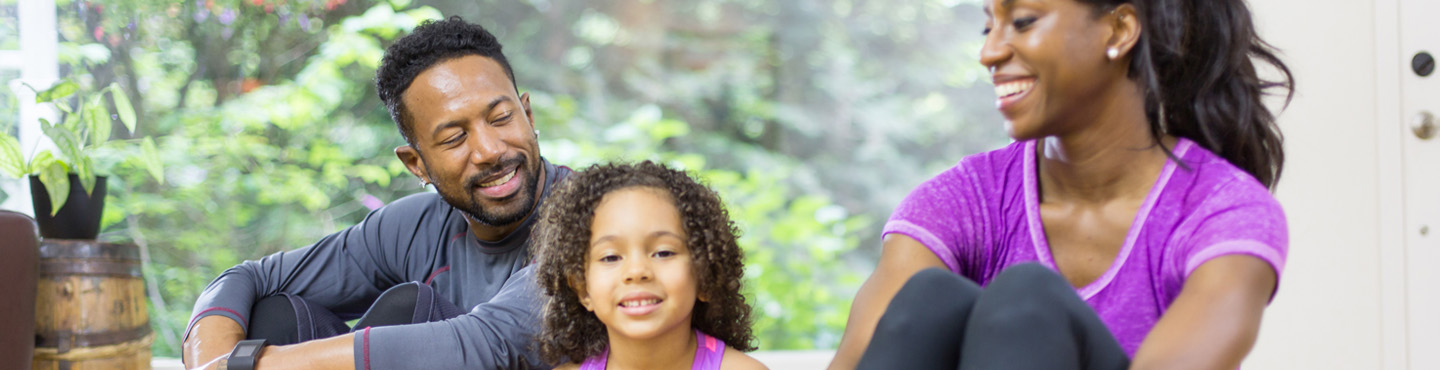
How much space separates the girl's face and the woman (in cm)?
27

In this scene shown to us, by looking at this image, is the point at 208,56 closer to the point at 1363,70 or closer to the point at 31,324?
the point at 31,324

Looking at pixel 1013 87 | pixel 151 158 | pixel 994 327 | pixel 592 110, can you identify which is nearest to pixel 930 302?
pixel 994 327

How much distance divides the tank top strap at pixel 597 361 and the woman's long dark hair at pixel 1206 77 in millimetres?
801

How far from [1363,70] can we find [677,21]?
90.1 inches

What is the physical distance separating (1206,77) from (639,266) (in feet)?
2.40

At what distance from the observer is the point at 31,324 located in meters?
1.99

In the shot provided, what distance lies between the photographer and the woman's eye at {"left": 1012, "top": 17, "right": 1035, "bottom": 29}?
3.94ft

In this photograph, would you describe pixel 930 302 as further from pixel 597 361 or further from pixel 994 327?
pixel 597 361

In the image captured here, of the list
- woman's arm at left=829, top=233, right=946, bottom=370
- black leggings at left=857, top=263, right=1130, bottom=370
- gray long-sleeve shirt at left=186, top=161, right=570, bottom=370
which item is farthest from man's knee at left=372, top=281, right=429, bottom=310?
black leggings at left=857, top=263, right=1130, bottom=370

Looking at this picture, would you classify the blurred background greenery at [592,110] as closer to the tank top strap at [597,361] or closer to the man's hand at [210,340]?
the tank top strap at [597,361]

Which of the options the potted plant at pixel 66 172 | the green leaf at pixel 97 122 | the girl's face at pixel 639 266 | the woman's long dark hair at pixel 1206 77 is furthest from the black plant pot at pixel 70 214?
the woman's long dark hair at pixel 1206 77

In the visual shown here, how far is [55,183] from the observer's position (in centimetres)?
215

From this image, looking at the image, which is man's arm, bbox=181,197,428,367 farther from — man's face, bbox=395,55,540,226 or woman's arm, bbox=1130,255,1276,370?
woman's arm, bbox=1130,255,1276,370

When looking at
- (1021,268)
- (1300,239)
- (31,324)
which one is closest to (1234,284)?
(1021,268)
